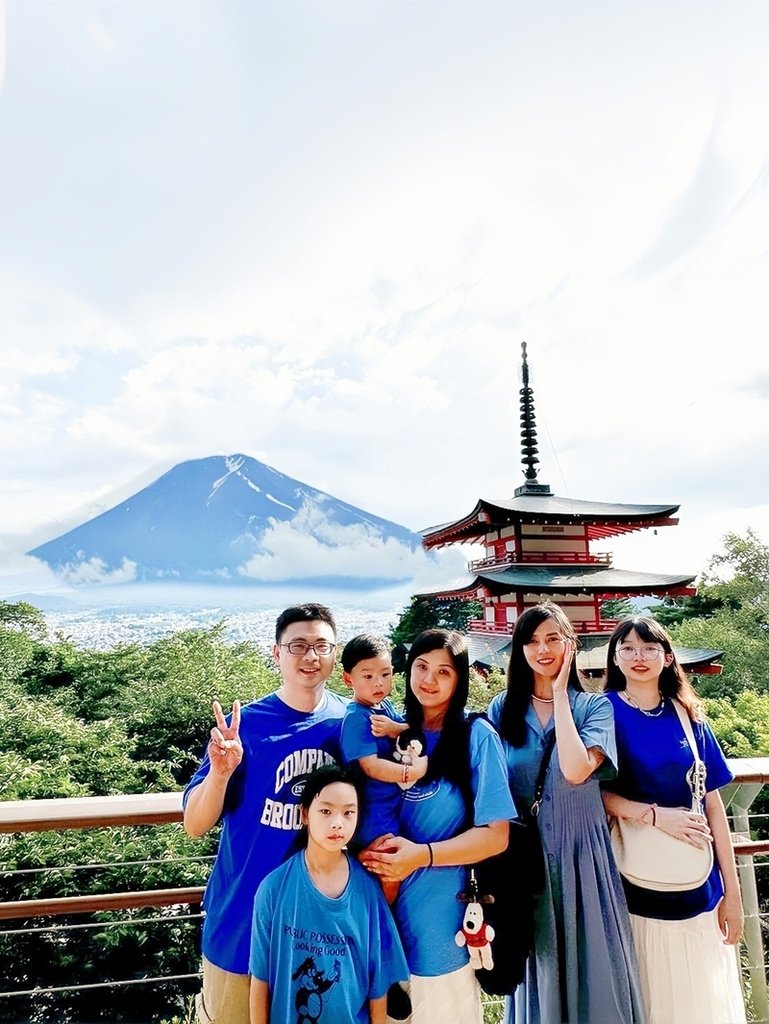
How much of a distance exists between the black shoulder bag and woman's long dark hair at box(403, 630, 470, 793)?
0.09 metres

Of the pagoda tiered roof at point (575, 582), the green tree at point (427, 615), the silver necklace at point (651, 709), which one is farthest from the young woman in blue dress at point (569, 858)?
the green tree at point (427, 615)

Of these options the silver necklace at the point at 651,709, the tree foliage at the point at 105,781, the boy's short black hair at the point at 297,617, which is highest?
the boy's short black hair at the point at 297,617

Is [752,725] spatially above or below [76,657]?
below

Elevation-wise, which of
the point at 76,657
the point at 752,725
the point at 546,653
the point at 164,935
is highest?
the point at 546,653

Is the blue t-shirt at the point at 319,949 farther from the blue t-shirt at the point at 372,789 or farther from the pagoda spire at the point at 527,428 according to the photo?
the pagoda spire at the point at 527,428

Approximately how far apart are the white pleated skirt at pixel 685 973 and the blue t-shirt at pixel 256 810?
0.91 metres

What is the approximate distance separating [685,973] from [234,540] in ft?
223

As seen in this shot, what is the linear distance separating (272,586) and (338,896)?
59.9 m

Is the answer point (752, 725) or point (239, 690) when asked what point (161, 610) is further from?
point (752, 725)

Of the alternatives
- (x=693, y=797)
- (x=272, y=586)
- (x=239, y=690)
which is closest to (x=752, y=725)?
(x=239, y=690)

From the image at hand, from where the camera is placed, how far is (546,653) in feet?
4.88

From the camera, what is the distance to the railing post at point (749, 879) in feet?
5.90

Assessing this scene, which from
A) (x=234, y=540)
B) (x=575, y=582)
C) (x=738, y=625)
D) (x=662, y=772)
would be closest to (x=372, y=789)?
(x=662, y=772)

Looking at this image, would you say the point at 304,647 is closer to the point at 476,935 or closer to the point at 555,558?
the point at 476,935
